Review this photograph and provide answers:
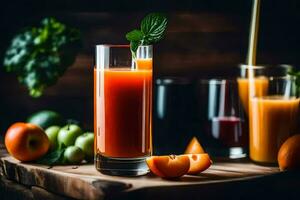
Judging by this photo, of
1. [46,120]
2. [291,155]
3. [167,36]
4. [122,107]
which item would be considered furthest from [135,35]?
[167,36]

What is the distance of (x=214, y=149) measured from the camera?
2.03 meters

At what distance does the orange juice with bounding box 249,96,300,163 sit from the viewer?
73.1 inches

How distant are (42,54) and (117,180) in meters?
0.93

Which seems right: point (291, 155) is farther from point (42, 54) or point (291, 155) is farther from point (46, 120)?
point (42, 54)

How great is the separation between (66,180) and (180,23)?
3.31 ft

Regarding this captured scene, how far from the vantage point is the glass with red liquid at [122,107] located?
167 centimetres

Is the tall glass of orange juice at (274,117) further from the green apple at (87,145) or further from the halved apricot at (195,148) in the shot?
the green apple at (87,145)

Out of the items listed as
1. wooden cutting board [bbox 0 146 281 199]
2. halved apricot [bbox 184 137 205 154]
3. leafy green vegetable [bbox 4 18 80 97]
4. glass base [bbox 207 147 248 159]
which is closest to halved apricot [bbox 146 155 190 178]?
wooden cutting board [bbox 0 146 281 199]

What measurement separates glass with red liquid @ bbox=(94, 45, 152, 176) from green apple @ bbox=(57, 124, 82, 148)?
0.95ft

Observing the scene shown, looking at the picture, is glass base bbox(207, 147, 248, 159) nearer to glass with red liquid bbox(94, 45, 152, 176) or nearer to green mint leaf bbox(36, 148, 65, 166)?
glass with red liquid bbox(94, 45, 152, 176)

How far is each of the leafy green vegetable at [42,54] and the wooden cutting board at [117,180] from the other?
0.52m

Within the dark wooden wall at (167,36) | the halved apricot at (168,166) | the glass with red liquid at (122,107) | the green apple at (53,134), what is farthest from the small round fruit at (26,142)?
the dark wooden wall at (167,36)

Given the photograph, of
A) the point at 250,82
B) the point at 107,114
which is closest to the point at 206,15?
the point at 250,82

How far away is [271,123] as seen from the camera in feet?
6.13
